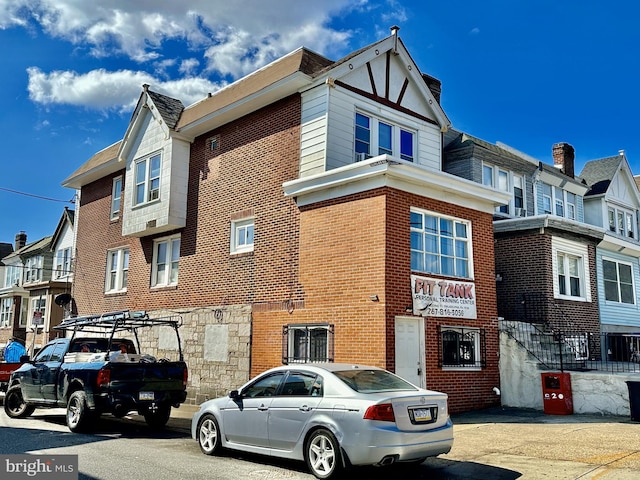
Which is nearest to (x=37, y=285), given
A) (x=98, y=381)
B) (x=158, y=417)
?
(x=158, y=417)

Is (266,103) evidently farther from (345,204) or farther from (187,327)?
(187,327)

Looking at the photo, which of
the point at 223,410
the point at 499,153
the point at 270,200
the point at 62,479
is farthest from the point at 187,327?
the point at 499,153

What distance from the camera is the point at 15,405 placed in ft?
47.3

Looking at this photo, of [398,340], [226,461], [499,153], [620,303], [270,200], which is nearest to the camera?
[226,461]

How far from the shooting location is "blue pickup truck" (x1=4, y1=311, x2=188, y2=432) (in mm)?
11578

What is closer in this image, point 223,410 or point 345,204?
point 223,410

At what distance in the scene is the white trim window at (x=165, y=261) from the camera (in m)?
20.4

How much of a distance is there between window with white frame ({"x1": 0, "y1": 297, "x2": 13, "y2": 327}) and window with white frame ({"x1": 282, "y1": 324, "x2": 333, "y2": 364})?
3453 cm

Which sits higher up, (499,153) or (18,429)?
(499,153)

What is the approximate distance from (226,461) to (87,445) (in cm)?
280

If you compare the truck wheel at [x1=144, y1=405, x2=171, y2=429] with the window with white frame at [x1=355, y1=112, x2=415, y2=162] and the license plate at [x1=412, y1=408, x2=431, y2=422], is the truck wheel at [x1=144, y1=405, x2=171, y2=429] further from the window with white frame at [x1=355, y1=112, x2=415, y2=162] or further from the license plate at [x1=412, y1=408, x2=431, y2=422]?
the window with white frame at [x1=355, y1=112, x2=415, y2=162]

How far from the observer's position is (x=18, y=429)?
12.2 m

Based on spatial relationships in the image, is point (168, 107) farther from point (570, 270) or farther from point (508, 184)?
point (570, 270)

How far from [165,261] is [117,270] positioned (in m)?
3.41
